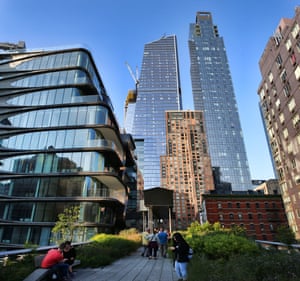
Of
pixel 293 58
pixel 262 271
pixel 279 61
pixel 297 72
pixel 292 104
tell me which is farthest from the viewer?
pixel 279 61

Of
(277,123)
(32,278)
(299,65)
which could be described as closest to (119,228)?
(32,278)

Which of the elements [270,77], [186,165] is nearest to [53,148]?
[270,77]

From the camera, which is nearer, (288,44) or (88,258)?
(88,258)

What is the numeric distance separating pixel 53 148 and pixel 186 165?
3445 inches

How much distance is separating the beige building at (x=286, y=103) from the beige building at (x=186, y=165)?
6168 centimetres

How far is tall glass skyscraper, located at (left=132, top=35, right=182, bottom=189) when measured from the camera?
113 metres

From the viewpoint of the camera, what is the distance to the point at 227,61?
160125 millimetres

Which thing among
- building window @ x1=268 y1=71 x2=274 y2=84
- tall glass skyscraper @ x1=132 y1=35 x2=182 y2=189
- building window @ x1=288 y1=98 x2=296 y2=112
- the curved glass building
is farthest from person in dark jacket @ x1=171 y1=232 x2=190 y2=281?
tall glass skyscraper @ x1=132 y1=35 x2=182 y2=189

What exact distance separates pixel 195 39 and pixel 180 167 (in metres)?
126

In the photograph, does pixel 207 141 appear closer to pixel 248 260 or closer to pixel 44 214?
pixel 44 214

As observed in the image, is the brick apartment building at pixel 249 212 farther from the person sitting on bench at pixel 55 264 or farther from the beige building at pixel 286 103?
the person sitting on bench at pixel 55 264

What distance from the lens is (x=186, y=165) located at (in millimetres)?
105938

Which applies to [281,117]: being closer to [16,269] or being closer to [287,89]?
[287,89]

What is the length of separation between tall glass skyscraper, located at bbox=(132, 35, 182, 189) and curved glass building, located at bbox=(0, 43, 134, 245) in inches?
2644
